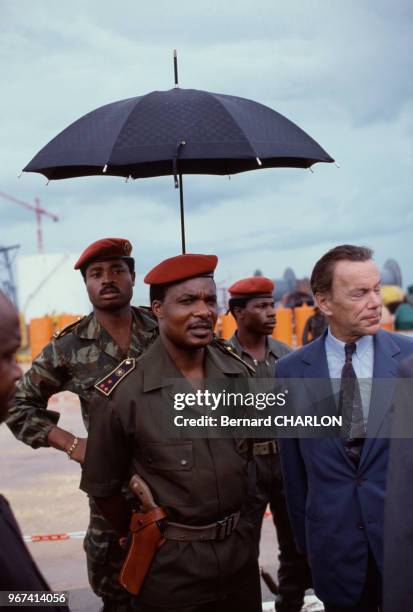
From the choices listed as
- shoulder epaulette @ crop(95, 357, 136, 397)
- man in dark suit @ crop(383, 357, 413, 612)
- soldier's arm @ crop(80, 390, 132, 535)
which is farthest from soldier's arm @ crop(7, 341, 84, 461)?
man in dark suit @ crop(383, 357, 413, 612)

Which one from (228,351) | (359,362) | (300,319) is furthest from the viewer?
(300,319)

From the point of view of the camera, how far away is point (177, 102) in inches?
162

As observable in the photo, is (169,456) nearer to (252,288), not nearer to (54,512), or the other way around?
(252,288)

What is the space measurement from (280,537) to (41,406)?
1847 millimetres

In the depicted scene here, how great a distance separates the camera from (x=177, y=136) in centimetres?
396

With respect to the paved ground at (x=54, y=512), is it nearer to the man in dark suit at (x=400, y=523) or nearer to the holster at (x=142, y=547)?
the holster at (x=142, y=547)

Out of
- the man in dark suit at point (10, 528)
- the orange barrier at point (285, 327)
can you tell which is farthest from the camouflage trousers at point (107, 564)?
the orange barrier at point (285, 327)

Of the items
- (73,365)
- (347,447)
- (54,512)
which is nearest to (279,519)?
(73,365)

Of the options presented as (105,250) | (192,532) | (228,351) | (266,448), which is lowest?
(266,448)

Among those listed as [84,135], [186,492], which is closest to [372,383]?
[186,492]

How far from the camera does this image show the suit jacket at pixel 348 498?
10.7 ft

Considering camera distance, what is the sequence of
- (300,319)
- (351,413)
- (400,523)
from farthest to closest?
(300,319) → (351,413) → (400,523)

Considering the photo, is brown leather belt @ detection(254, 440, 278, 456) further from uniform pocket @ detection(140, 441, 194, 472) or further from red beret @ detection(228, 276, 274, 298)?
uniform pocket @ detection(140, 441, 194, 472)

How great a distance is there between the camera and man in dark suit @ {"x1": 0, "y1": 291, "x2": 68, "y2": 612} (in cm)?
165
